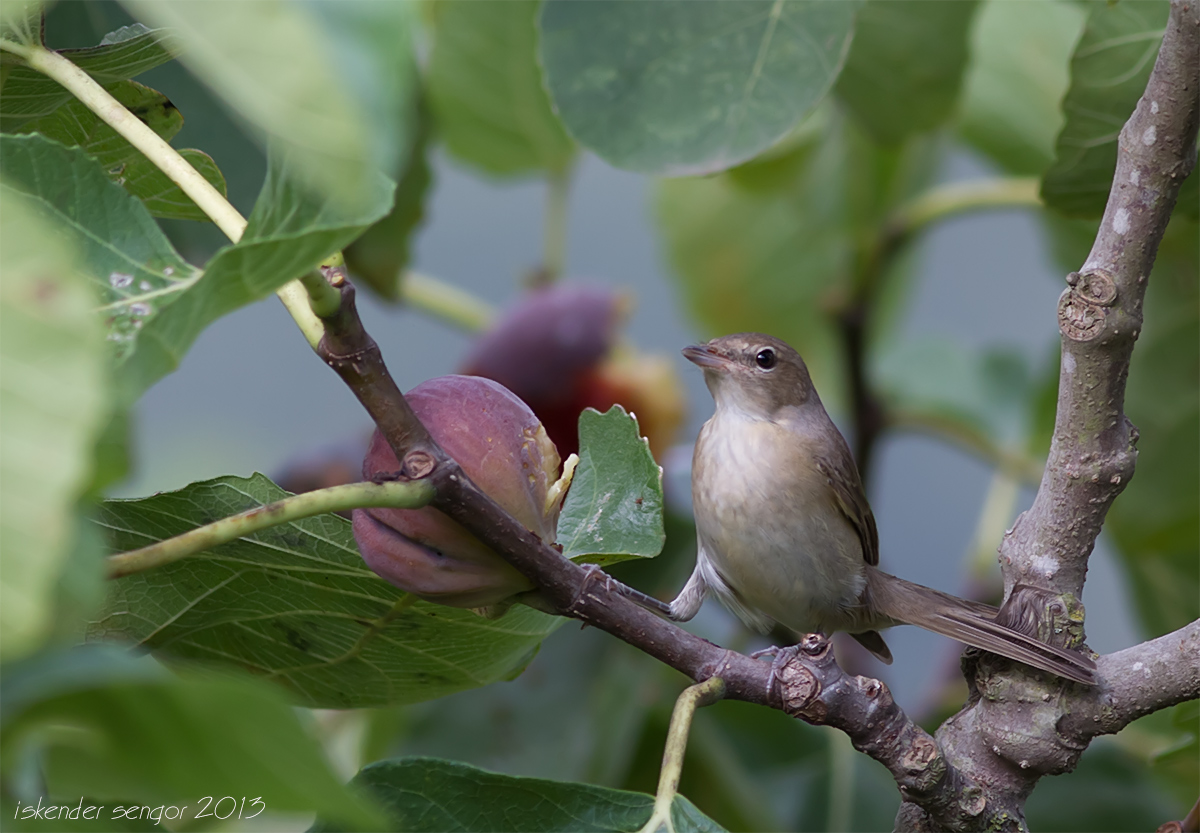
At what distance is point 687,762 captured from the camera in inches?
78.2

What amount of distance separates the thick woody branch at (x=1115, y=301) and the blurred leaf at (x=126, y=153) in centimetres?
80

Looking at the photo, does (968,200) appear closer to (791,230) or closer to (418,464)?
(791,230)

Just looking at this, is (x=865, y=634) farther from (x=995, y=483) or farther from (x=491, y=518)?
(x=491, y=518)

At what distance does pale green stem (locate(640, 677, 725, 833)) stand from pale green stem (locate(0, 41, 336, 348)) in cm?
42

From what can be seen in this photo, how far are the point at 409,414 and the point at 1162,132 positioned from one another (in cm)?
68

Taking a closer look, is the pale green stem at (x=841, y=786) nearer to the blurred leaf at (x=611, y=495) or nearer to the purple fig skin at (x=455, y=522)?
the blurred leaf at (x=611, y=495)

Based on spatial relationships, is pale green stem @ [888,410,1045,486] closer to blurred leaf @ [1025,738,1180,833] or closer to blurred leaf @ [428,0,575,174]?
blurred leaf @ [1025,738,1180,833]

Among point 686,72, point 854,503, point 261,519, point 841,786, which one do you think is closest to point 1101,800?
point 841,786

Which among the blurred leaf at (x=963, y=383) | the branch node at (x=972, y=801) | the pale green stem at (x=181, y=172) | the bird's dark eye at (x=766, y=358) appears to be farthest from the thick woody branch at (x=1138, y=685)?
the blurred leaf at (x=963, y=383)

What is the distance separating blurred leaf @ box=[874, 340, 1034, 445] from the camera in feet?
9.78

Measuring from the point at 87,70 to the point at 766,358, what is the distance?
1.40 meters

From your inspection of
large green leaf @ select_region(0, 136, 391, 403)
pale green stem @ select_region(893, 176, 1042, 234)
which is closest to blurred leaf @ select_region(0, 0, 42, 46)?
large green leaf @ select_region(0, 136, 391, 403)

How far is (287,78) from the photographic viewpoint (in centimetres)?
50

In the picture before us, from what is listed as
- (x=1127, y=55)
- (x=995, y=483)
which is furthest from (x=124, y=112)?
(x=995, y=483)
